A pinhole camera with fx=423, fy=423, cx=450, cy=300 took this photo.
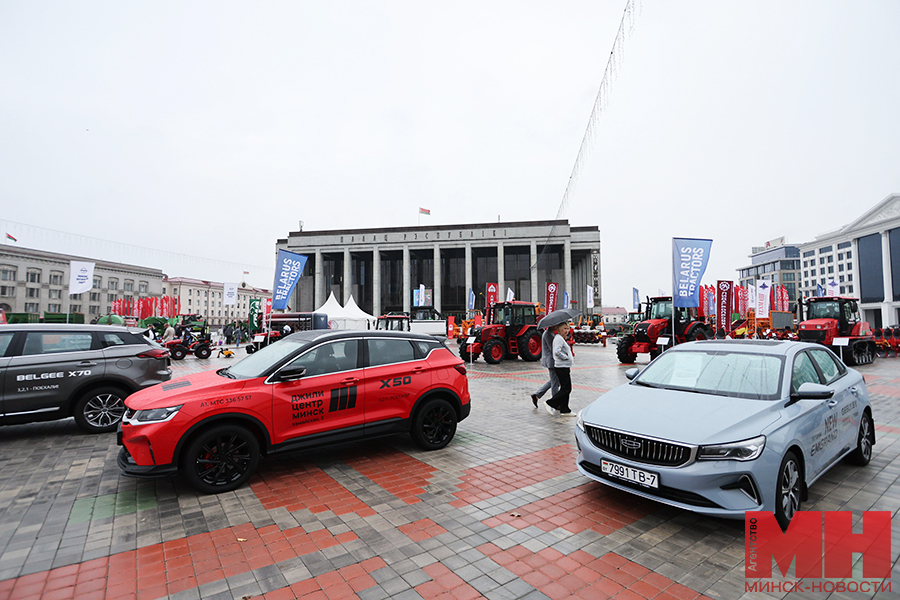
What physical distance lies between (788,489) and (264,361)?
204 inches

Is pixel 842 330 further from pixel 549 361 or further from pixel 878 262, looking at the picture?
pixel 878 262

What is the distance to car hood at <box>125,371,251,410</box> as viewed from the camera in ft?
13.3

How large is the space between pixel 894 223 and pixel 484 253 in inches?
2021

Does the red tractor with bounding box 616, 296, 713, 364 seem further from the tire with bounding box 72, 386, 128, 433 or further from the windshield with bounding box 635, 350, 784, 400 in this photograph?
the tire with bounding box 72, 386, 128, 433

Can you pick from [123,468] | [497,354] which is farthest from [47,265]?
[123,468]

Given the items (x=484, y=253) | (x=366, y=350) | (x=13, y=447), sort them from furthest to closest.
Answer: (x=484, y=253)
(x=13, y=447)
(x=366, y=350)

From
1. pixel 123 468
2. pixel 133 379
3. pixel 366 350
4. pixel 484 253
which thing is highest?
pixel 484 253

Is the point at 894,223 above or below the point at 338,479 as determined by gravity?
above

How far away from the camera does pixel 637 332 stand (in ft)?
54.2

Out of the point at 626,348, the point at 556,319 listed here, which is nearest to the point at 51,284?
the point at 626,348

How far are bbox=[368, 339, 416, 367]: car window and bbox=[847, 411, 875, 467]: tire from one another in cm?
526

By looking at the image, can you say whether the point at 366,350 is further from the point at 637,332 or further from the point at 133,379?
the point at 637,332

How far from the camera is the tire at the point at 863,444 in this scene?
4.80m

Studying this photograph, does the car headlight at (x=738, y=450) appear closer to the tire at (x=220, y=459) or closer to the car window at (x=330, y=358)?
the car window at (x=330, y=358)
